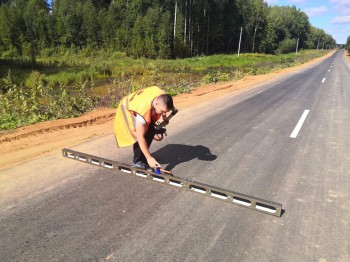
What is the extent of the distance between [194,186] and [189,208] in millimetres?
522

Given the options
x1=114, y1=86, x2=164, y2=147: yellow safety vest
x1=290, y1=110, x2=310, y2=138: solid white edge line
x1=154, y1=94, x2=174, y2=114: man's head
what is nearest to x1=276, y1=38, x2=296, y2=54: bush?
x1=290, y1=110, x2=310, y2=138: solid white edge line

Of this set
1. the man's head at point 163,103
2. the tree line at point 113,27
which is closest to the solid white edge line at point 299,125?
the man's head at point 163,103

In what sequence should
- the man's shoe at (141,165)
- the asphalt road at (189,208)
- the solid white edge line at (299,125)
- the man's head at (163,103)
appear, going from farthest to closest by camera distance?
the solid white edge line at (299,125) < the man's shoe at (141,165) < the man's head at (163,103) < the asphalt road at (189,208)

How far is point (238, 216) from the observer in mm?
3410

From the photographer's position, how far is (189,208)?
Result: 140 inches

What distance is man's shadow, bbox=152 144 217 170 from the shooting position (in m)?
5.06

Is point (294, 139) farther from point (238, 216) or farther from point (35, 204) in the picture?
point (35, 204)

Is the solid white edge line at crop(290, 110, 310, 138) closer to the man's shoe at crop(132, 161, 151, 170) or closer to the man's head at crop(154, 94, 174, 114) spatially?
the man's shoe at crop(132, 161, 151, 170)

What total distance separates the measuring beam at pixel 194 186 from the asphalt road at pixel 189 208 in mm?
92

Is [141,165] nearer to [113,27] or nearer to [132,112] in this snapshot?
[132,112]

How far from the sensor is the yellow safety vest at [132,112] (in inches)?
145

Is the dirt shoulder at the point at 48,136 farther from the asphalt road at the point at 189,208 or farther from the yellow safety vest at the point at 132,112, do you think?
the yellow safety vest at the point at 132,112

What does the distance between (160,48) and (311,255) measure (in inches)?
1807

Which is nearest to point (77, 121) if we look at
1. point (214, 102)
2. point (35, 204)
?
point (35, 204)
